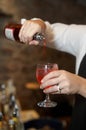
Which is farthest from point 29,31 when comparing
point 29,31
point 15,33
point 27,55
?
point 27,55

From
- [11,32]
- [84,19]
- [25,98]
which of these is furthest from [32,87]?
[11,32]

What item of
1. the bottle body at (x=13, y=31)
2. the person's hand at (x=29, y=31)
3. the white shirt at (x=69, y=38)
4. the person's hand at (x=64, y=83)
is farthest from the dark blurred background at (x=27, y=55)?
the person's hand at (x=64, y=83)

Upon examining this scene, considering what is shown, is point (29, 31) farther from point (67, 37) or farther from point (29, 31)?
point (67, 37)

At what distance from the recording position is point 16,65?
4164 millimetres

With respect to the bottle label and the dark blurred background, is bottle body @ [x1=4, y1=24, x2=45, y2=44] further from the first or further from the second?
the dark blurred background

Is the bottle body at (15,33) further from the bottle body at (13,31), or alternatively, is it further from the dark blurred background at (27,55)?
the dark blurred background at (27,55)

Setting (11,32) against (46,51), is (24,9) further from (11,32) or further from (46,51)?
(11,32)

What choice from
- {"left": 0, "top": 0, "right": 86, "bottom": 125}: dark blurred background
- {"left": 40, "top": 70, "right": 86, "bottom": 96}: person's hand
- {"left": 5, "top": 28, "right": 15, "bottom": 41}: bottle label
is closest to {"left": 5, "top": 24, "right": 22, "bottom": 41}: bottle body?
{"left": 5, "top": 28, "right": 15, "bottom": 41}: bottle label

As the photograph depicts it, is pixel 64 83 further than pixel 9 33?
No

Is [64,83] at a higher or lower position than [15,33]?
lower

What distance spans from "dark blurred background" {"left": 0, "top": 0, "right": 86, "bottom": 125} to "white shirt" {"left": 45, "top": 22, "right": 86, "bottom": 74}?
2.40 m

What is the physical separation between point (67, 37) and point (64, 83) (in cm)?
53

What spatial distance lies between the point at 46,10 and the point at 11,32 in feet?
9.46

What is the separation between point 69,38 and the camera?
1.65 m
